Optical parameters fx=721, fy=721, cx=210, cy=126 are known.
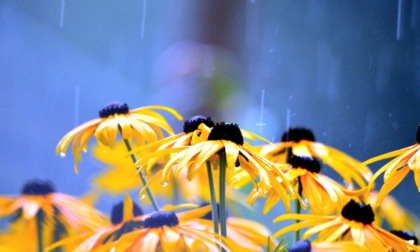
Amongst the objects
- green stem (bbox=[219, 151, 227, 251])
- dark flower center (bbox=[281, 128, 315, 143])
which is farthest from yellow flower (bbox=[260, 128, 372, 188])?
Result: green stem (bbox=[219, 151, 227, 251])

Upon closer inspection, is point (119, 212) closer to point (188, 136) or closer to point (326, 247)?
point (188, 136)

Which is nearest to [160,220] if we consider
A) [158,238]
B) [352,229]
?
[158,238]

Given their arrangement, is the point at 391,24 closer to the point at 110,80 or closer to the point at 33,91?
the point at 110,80

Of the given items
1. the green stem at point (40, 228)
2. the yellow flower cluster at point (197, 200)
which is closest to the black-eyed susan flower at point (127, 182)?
the yellow flower cluster at point (197, 200)

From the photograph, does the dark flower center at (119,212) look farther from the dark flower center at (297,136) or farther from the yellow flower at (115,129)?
the dark flower center at (297,136)

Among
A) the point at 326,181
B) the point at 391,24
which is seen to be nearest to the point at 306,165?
the point at 326,181

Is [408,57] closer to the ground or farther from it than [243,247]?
farther from it

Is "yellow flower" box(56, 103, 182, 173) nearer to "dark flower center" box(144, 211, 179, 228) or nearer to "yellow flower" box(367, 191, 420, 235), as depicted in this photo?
"dark flower center" box(144, 211, 179, 228)
